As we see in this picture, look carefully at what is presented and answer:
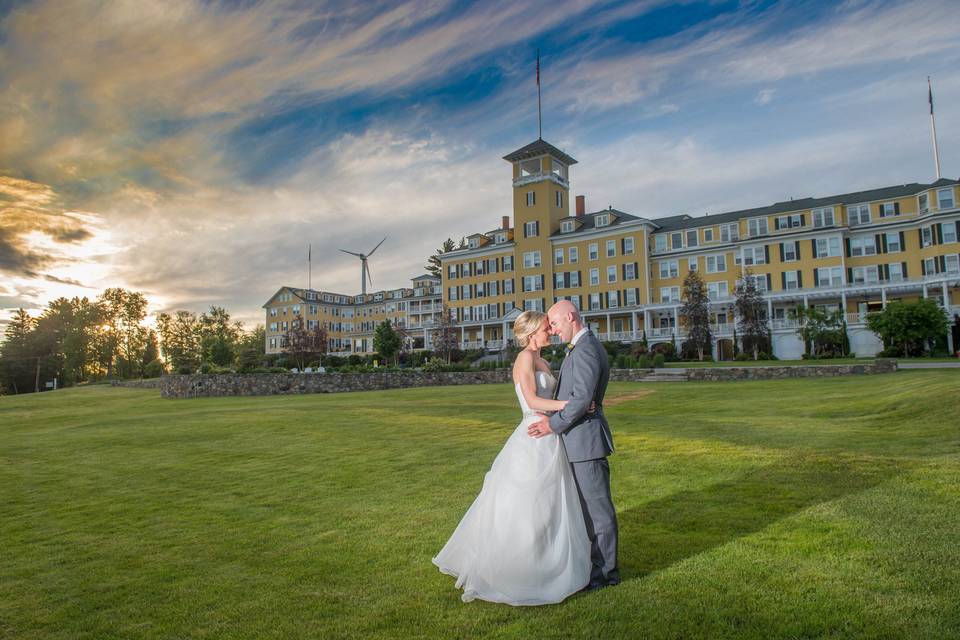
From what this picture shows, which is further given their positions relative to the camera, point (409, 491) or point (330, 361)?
point (330, 361)

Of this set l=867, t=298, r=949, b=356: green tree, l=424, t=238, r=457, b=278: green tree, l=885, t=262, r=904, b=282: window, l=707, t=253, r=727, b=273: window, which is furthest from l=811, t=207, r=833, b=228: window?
l=424, t=238, r=457, b=278: green tree

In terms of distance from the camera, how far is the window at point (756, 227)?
5588 centimetres

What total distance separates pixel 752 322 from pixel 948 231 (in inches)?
741

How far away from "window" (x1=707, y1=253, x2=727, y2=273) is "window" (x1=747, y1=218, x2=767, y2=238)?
3249 millimetres

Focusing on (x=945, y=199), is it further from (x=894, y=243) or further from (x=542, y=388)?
(x=542, y=388)

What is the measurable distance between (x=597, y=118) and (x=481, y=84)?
A: 237 inches

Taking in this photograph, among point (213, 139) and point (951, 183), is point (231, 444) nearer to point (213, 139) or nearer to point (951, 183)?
point (213, 139)

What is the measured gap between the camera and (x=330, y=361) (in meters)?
68.6

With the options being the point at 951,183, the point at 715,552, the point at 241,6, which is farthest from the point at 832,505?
the point at 951,183

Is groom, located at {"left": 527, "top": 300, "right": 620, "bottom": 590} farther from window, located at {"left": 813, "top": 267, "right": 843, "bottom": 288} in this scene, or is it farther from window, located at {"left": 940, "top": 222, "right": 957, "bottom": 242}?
window, located at {"left": 940, "top": 222, "right": 957, "bottom": 242}

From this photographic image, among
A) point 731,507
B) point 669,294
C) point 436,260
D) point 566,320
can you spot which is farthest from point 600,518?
point 436,260

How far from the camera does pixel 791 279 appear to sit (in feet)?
177

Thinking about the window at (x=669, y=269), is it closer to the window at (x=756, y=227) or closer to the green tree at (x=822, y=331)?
the window at (x=756, y=227)

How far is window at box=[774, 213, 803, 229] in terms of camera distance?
54.2 m
